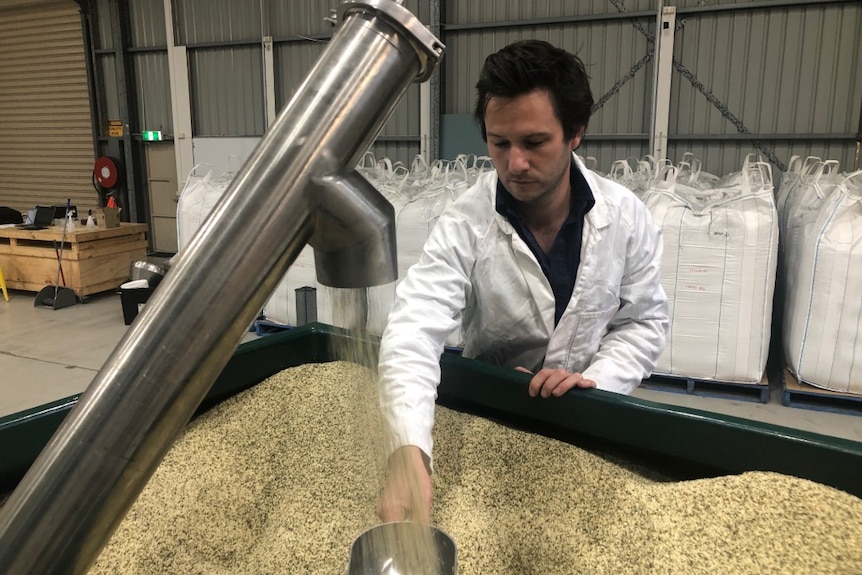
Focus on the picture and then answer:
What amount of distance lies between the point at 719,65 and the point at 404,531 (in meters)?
4.09

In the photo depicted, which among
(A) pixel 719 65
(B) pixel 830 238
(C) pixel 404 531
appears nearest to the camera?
(C) pixel 404 531

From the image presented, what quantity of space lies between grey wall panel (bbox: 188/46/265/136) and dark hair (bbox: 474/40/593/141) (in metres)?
4.65

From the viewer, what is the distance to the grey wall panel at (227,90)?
532 centimetres

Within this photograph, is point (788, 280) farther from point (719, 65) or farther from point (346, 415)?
point (346, 415)

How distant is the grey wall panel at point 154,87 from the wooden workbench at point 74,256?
1.76 meters

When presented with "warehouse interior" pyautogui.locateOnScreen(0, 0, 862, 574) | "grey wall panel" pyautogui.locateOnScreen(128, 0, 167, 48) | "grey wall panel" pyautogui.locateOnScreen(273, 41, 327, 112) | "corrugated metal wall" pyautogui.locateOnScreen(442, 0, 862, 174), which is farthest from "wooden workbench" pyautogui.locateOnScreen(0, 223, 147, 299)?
"corrugated metal wall" pyautogui.locateOnScreen(442, 0, 862, 174)

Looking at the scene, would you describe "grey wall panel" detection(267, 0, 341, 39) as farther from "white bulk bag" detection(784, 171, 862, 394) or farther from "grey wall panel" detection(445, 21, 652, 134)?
"white bulk bag" detection(784, 171, 862, 394)

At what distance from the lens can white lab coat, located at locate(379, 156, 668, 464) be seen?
1.12 metres

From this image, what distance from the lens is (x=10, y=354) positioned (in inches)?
130

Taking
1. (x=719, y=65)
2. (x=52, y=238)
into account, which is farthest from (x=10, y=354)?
(x=719, y=65)

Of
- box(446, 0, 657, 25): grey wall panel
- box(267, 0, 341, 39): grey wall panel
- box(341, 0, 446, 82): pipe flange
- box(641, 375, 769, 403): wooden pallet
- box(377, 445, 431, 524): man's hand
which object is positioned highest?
box(267, 0, 341, 39): grey wall panel

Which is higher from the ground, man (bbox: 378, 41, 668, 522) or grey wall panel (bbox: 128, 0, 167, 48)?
grey wall panel (bbox: 128, 0, 167, 48)

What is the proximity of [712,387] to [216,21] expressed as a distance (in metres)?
4.94

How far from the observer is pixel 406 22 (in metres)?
0.37
